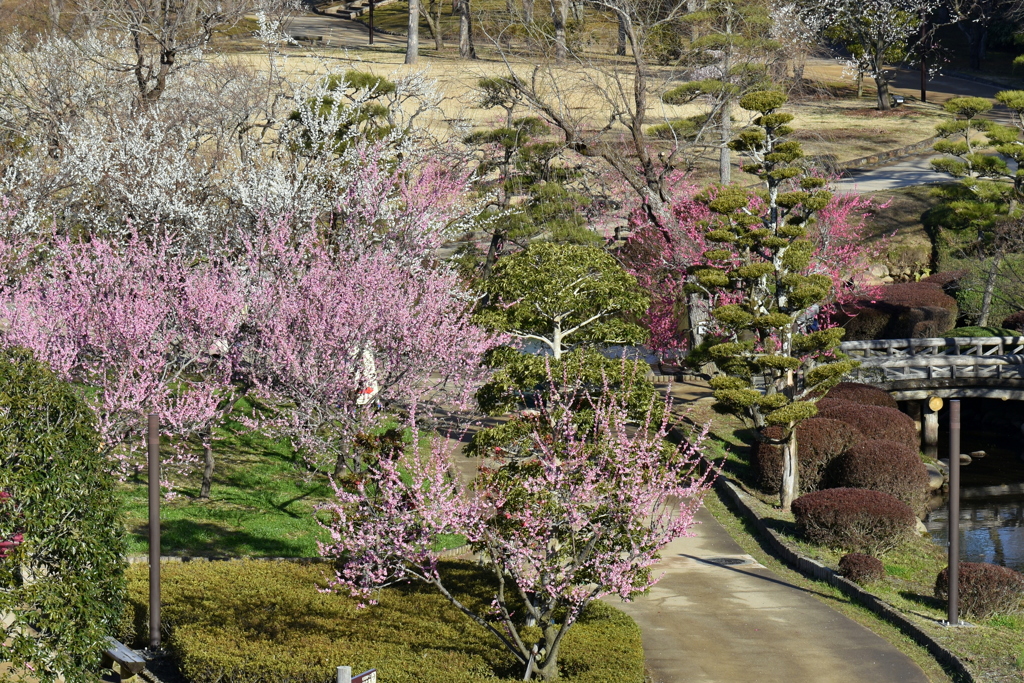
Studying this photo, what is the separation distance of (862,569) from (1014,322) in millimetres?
23133

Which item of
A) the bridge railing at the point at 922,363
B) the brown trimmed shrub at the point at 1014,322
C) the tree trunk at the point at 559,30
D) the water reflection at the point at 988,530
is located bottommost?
the water reflection at the point at 988,530

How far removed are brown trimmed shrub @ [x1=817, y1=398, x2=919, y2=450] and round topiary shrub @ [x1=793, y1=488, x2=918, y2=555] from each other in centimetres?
521

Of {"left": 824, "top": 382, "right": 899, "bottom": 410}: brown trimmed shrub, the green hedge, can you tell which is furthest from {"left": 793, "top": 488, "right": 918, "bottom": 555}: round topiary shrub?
{"left": 824, "top": 382, "right": 899, "bottom": 410}: brown trimmed shrub

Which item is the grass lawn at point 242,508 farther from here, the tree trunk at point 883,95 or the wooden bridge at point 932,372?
the tree trunk at point 883,95

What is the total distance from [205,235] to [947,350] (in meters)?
22.3

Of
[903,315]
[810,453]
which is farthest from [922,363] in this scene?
[810,453]

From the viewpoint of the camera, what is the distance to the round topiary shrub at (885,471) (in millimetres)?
24844

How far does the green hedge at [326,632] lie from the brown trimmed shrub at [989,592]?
5759 mm

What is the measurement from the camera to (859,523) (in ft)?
72.3

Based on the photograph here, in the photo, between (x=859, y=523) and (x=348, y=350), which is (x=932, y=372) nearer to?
(x=859, y=523)

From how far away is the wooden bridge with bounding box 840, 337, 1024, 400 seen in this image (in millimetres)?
33500

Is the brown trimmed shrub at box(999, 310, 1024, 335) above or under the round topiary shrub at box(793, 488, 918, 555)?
above

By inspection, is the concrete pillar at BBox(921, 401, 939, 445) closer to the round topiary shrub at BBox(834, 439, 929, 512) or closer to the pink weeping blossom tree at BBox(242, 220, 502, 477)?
the round topiary shrub at BBox(834, 439, 929, 512)

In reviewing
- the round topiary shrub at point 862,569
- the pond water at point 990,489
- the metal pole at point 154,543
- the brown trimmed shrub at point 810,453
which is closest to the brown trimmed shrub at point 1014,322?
the pond water at point 990,489
